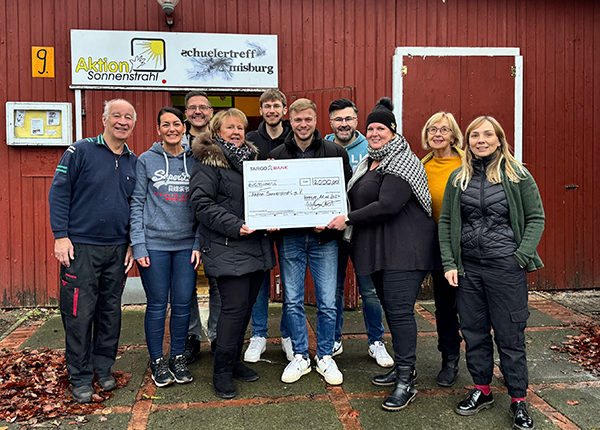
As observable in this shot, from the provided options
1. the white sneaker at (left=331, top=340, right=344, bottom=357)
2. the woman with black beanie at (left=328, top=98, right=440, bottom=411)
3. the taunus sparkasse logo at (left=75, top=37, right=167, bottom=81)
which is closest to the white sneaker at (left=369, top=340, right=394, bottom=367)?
the white sneaker at (left=331, top=340, right=344, bottom=357)

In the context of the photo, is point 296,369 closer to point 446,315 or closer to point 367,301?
point 367,301

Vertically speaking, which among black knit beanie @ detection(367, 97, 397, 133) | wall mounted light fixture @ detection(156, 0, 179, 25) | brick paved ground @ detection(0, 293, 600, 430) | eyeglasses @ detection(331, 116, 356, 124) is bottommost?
brick paved ground @ detection(0, 293, 600, 430)

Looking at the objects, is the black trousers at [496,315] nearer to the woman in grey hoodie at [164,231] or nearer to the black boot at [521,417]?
the black boot at [521,417]

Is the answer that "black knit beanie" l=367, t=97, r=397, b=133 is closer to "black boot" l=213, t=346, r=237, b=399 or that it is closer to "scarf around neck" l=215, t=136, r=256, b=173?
"scarf around neck" l=215, t=136, r=256, b=173

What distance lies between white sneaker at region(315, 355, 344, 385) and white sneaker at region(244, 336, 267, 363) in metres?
0.56

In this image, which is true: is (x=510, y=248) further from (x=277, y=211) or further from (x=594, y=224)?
(x=594, y=224)

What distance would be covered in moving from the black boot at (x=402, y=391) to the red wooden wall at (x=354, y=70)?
311 centimetres

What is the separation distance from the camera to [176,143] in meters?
3.40

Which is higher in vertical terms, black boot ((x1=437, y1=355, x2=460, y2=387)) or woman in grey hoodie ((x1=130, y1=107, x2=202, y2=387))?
woman in grey hoodie ((x1=130, y1=107, x2=202, y2=387))

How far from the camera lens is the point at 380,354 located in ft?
12.6

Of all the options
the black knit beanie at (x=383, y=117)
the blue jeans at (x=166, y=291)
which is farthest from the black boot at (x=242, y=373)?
the black knit beanie at (x=383, y=117)

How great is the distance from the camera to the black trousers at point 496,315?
9.41ft

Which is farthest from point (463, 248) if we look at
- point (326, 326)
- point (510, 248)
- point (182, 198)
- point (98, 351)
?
point (98, 351)

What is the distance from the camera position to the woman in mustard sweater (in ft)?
10.9
